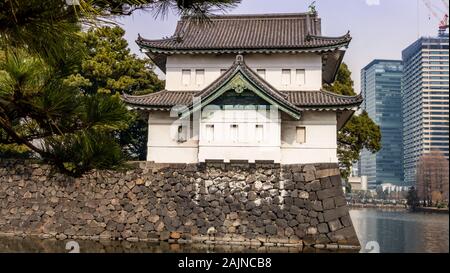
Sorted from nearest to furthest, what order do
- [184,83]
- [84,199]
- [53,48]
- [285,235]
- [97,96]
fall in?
[53,48], [97,96], [285,235], [84,199], [184,83]

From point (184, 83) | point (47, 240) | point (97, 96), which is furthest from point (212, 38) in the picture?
point (97, 96)

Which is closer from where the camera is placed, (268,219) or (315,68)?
(268,219)

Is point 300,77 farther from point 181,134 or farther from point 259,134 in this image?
point 181,134

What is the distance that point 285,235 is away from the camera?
475 inches

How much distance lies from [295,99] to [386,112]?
30.6 ft

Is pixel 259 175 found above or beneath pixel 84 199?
above

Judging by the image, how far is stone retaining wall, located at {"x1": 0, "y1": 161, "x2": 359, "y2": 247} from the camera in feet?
39.8

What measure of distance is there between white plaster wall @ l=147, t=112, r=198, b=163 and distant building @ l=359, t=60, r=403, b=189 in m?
8.95

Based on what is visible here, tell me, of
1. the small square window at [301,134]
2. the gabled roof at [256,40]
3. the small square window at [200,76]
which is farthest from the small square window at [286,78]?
the small square window at [200,76]

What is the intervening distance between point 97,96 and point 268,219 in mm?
9851

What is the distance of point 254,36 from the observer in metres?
15.0

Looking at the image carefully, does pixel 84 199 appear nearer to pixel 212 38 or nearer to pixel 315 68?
pixel 212 38

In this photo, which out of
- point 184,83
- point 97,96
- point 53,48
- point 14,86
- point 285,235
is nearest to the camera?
point 53,48

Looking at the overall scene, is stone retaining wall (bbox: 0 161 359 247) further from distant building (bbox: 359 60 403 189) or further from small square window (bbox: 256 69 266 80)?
distant building (bbox: 359 60 403 189)
